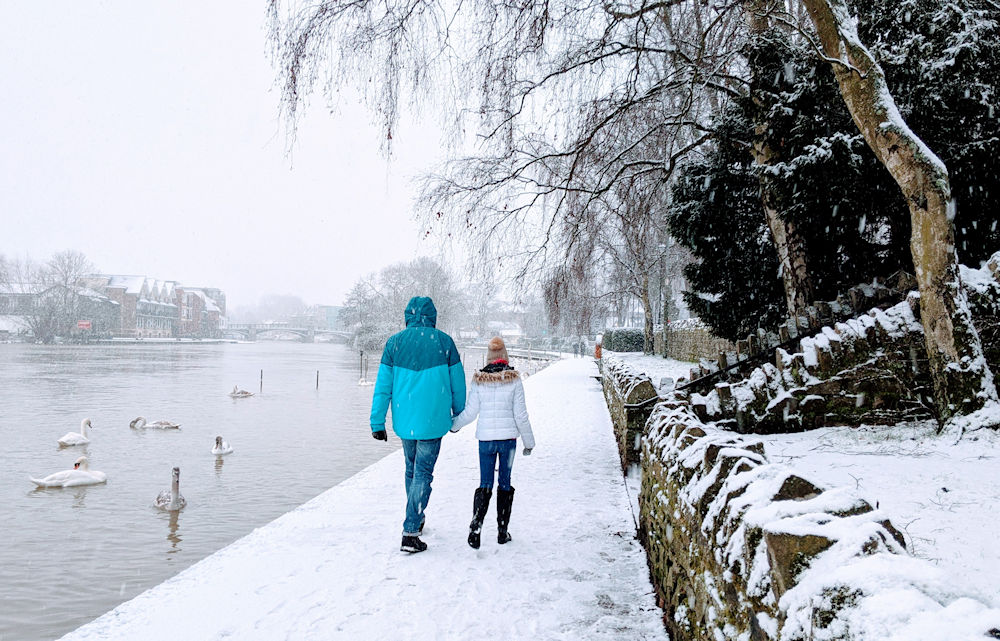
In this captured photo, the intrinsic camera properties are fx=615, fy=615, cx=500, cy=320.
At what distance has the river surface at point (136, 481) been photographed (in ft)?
23.0

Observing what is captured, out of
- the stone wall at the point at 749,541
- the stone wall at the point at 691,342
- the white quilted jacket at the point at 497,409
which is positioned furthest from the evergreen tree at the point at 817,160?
the stone wall at the point at 749,541

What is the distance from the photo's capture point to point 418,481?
481 cm

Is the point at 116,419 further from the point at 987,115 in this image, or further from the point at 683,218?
the point at 987,115

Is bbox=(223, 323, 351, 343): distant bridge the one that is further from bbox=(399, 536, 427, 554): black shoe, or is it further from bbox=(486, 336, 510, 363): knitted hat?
bbox=(399, 536, 427, 554): black shoe

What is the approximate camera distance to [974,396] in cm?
527

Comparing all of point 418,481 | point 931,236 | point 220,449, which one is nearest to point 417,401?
point 418,481

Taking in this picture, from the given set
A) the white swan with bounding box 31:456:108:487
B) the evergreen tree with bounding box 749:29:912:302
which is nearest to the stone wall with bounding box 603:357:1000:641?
the evergreen tree with bounding box 749:29:912:302

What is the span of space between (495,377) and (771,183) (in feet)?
16.9

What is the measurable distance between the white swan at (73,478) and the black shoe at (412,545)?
9536 millimetres

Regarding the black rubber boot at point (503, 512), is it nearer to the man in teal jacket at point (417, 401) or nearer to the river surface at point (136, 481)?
the man in teal jacket at point (417, 401)

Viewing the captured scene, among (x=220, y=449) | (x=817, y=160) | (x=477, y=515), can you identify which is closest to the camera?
(x=477, y=515)

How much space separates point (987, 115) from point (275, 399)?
26094mm

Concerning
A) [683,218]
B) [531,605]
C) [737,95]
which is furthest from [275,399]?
[531,605]

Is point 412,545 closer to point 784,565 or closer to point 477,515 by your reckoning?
point 477,515
